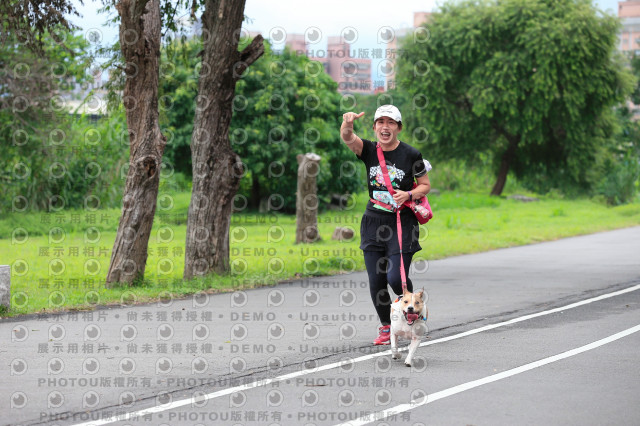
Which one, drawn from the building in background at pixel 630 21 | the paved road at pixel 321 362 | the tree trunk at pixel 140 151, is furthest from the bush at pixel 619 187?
the building in background at pixel 630 21

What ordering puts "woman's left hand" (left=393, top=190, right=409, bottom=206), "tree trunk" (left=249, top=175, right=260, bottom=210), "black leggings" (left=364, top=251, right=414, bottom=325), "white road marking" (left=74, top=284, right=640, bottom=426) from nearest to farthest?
"white road marking" (left=74, top=284, right=640, bottom=426), "woman's left hand" (left=393, top=190, right=409, bottom=206), "black leggings" (left=364, top=251, right=414, bottom=325), "tree trunk" (left=249, top=175, right=260, bottom=210)

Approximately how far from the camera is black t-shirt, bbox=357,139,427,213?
8.30 meters

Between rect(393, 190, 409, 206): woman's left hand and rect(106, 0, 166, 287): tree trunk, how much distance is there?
6.00 m

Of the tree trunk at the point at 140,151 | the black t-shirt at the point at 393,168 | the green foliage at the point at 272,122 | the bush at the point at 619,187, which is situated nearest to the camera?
the black t-shirt at the point at 393,168

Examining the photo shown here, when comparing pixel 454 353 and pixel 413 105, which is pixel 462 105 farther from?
pixel 454 353

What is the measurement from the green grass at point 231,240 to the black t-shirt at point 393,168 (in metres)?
4.86

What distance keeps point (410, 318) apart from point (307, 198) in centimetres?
1445

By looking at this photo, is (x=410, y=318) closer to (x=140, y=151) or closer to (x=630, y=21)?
(x=140, y=151)

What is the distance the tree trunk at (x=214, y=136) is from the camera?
45.8ft

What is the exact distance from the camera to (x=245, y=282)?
46.4ft

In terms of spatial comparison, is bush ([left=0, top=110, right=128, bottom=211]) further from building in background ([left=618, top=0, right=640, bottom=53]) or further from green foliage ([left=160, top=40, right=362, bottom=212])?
building in background ([left=618, top=0, right=640, bottom=53])

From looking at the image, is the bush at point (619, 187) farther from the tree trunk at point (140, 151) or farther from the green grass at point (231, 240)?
the tree trunk at point (140, 151)

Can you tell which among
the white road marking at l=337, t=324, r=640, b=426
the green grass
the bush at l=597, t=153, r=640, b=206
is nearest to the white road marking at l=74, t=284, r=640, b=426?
the white road marking at l=337, t=324, r=640, b=426

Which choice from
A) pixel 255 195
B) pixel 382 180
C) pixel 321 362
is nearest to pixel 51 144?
pixel 255 195
